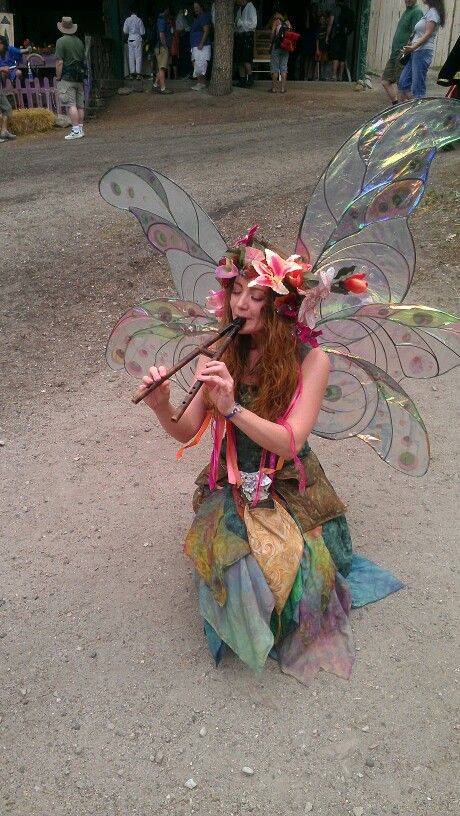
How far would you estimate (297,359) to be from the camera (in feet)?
7.72

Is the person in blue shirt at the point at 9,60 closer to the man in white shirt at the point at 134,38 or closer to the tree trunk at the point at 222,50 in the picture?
the man in white shirt at the point at 134,38

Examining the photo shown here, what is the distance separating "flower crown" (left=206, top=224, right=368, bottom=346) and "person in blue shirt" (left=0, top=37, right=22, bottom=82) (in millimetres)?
10702

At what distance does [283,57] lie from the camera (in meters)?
13.8

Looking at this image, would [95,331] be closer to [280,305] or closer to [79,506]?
[79,506]

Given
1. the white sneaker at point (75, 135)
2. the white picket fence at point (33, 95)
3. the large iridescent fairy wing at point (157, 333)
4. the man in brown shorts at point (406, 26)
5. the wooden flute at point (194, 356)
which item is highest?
the man in brown shorts at point (406, 26)

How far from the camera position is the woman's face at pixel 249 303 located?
224cm

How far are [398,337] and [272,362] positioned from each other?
470 millimetres

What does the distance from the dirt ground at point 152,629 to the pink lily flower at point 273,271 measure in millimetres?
1345

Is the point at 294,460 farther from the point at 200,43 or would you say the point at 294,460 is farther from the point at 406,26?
the point at 200,43

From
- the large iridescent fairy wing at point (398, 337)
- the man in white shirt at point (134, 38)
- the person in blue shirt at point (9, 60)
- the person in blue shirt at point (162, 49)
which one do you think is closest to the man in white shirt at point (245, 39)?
A: the person in blue shirt at point (162, 49)

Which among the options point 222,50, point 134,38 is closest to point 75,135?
point 222,50

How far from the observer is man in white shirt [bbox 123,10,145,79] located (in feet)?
46.3

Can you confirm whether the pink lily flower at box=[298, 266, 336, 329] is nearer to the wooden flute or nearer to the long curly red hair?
the long curly red hair

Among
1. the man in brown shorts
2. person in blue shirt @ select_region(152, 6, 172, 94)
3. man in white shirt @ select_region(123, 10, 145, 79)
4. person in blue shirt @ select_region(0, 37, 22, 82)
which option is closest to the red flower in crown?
the man in brown shorts
